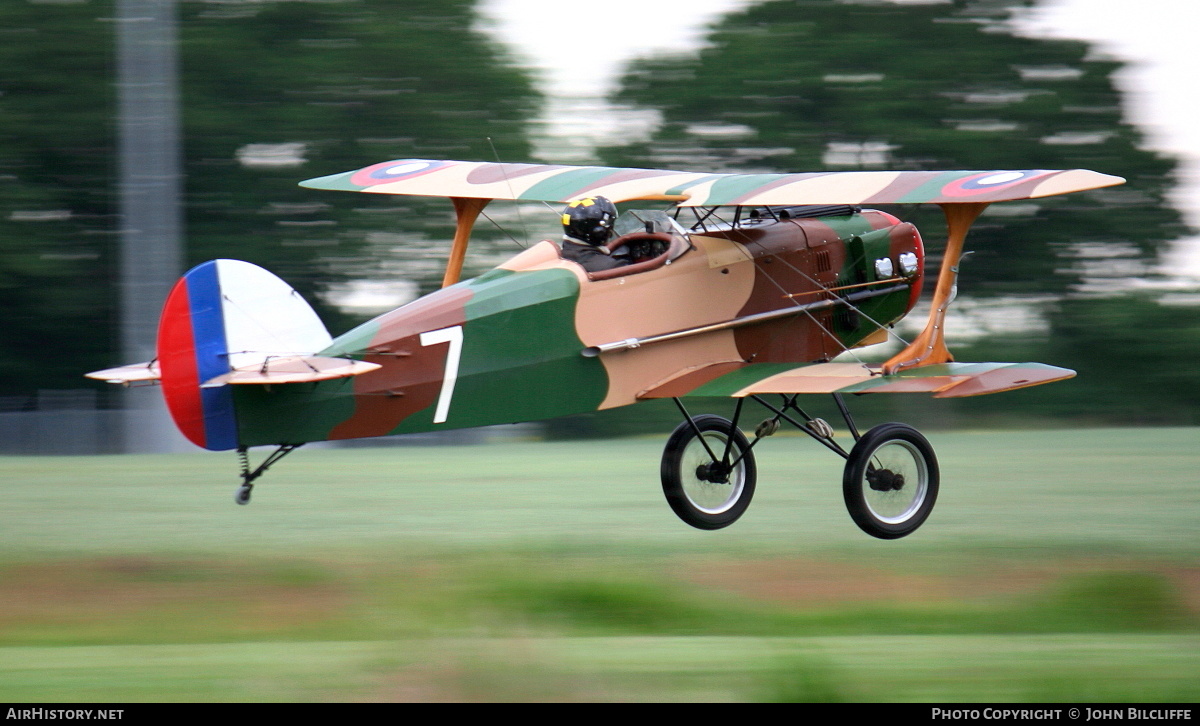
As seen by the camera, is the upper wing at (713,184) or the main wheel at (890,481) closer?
the upper wing at (713,184)

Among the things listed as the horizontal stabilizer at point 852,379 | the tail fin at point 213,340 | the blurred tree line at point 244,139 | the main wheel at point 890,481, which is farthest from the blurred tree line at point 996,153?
the tail fin at point 213,340

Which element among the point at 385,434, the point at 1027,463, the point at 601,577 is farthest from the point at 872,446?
the point at 1027,463

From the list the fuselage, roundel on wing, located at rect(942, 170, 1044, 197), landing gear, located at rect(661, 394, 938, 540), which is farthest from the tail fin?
roundel on wing, located at rect(942, 170, 1044, 197)

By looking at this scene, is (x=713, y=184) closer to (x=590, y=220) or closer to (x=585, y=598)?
(x=590, y=220)

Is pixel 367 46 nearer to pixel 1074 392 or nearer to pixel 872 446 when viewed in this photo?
pixel 1074 392

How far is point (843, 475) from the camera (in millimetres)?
11352

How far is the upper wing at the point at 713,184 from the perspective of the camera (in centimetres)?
1036

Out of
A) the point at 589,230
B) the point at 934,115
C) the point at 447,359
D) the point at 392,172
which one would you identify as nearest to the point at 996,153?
the point at 934,115

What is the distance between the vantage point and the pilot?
10938 mm

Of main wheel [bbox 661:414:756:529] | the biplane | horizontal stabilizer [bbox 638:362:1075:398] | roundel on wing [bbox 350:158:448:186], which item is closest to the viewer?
the biplane

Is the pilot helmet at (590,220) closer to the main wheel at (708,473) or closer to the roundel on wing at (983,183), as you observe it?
the main wheel at (708,473)

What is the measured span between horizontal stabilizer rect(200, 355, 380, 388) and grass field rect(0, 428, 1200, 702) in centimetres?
151

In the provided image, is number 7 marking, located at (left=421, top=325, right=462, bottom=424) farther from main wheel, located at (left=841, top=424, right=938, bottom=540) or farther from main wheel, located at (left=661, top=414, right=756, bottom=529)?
main wheel, located at (left=841, top=424, right=938, bottom=540)

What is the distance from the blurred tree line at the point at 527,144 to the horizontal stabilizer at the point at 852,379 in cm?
2191
